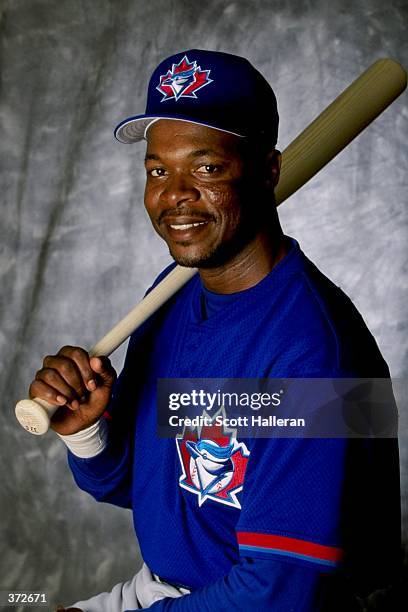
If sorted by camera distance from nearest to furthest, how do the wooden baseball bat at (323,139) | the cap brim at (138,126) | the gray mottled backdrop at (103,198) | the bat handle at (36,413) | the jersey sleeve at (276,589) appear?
the jersey sleeve at (276,589), the cap brim at (138,126), the bat handle at (36,413), the wooden baseball bat at (323,139), the gray mottled backdrop at (103,198)

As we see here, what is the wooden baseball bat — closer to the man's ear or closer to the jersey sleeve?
the man's ear

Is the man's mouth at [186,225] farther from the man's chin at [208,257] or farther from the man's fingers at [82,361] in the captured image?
the man's fingers at [82,361]

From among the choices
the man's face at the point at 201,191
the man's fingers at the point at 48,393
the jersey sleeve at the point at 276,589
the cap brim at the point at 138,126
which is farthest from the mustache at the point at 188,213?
the jersey sleeve at the point at 276,589

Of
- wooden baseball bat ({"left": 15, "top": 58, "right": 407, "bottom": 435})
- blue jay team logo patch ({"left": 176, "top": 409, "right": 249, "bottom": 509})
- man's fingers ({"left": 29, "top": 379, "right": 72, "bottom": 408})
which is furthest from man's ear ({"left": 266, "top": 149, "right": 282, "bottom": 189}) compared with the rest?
man's fingers ({"left": 29, "top": 379, "right": 72, "bottom": 408})

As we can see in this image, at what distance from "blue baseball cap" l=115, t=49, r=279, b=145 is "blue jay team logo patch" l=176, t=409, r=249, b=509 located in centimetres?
52

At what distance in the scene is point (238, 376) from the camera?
66.5 inches

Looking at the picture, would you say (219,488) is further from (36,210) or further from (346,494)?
(36,210)

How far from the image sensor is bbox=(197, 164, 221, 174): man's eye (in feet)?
5.40

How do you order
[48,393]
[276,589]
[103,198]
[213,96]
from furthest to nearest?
[103,198] < [48,393] < [213,96] < [276,589]

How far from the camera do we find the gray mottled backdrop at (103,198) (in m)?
3.27

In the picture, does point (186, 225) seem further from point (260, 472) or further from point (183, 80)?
point (260, 472)

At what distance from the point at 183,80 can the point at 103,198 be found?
1848 millimetres

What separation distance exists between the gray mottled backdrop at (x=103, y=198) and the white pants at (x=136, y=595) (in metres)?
1.37

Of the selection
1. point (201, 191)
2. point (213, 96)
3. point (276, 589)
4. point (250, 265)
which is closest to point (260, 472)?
point (276, 589)
